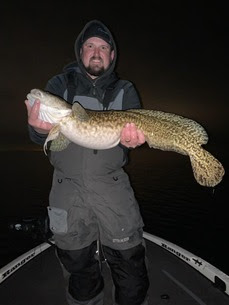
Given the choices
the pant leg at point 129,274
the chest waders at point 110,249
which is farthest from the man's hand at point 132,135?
the pant leg at point 129,274

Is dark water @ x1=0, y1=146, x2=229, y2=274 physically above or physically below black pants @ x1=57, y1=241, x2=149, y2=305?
below

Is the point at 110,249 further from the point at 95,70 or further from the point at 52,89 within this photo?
the point at 95,70

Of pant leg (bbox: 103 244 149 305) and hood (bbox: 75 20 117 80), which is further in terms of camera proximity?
hood (bbox: 75 20 117 80)

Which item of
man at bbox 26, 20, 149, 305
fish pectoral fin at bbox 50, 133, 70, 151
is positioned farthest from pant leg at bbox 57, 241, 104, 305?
fish pectoral fin at bbox 50, 133, 70, 151

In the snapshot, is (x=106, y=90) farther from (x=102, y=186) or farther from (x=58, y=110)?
(x=102, y=186)

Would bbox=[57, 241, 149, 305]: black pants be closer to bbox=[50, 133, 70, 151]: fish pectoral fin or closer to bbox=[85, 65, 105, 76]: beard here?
bbox=[50, 133, 70, 151]: fish pectoral fin

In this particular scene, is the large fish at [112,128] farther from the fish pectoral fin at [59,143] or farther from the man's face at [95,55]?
the man's face at [95,55]

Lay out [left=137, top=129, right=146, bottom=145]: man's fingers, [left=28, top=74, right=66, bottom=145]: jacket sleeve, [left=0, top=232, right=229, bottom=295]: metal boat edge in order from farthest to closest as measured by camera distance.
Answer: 1. [left=0, top=232, right=229, bottom=295]: metal boat edge
2. [left=28, top=74, right=66, bottom=145]: jacket sleeve
3. [left=137, top=129, right=146, bottom=145]: man's fingers

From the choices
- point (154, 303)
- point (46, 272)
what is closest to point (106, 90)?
point (154, 303)

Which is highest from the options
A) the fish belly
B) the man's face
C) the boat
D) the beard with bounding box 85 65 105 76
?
the man's face
